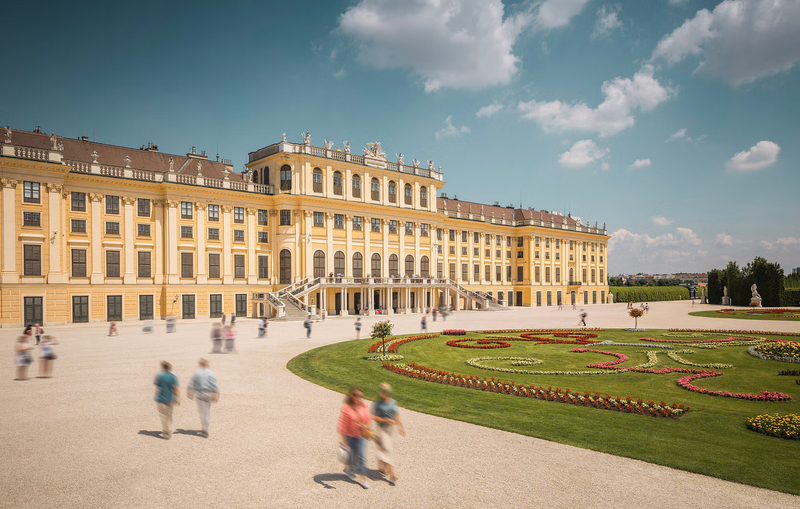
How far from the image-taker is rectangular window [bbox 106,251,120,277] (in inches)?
2083

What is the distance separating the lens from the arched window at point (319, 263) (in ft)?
215

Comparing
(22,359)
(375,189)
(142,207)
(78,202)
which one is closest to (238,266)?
(142,207)

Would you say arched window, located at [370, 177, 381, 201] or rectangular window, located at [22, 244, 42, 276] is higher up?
arched window, located at [370, 177, 381, 201]

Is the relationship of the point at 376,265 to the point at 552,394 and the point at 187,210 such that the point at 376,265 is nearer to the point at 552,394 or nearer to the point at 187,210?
the point at 187,210

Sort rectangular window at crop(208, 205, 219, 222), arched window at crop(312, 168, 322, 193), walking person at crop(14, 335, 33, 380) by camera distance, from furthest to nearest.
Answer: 1. arched window at crop(312, 168, 322, 193)
2. rectangular window at crop(208, 205, 219, 222)
3. walking person at crop(14, 335, 33, 380)

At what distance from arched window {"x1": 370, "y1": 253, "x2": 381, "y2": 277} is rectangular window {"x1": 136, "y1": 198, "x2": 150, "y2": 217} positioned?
94.9 feet

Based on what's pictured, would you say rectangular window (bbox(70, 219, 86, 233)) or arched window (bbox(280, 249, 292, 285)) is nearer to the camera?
rectangular window (bbox(70, 219, 86, 233))

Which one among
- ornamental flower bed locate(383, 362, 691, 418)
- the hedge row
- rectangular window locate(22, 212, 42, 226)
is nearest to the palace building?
rectangular window locate(22, 212, 42, 226)

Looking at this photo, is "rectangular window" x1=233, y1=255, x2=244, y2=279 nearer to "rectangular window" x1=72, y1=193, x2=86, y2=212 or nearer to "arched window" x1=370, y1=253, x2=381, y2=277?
"rectangular window" x1=72, y1=193, x2=86, y2=212

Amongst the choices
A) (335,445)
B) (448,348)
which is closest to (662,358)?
(448,348)

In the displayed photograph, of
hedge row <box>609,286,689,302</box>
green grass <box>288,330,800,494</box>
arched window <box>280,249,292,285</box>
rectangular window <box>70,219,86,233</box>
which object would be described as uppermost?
rectangular window <box>70,219,86,233</box>

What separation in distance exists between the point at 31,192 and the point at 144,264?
40.1ft

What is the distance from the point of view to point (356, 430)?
10.3 meters

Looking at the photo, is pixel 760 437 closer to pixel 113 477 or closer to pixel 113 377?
pixel 113 477
